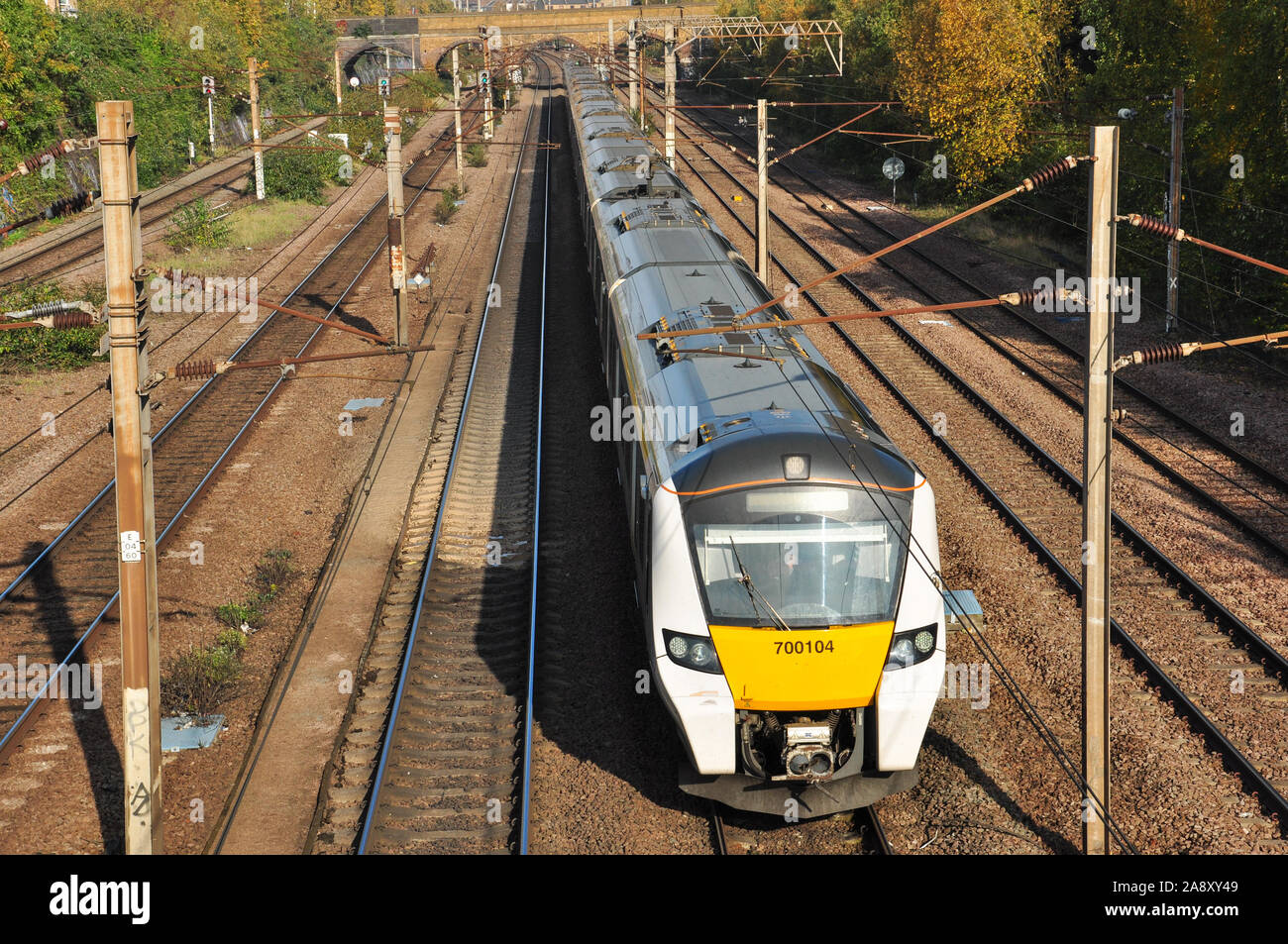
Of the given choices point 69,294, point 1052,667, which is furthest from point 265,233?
point 1052,667

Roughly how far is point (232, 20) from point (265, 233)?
34.0m

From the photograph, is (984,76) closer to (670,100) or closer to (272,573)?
(670,100)

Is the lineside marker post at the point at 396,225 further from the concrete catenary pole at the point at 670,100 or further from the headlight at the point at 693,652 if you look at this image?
the headlight at the point at 693,652

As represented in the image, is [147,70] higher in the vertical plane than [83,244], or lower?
higher

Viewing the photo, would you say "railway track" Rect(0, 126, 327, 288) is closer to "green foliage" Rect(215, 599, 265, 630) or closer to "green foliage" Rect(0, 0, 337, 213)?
"green foliage" Rect(0, 0, 337, 213)

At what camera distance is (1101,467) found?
905 cm

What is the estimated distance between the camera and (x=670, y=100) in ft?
104

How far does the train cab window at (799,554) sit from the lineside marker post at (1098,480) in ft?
4.75

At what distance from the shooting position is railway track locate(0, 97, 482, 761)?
44.8ft

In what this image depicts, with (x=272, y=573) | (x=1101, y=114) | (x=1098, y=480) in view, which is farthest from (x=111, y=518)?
(x=1101, y=114)

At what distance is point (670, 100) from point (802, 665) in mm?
25085

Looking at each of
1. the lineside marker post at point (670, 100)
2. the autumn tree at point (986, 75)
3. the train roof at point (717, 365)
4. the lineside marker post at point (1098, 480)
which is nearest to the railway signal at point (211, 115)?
the lineside marker post at point (670, 100)

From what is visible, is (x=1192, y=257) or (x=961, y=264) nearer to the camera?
(x=1192, y=257)
